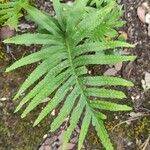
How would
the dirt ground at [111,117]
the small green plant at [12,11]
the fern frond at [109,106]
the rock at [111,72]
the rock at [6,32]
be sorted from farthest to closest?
the rock at [6,32] < the rock at [111,72] < the dirt ground at [111,117] < the small green plant at [12,11] < the fern frond at [109,106]

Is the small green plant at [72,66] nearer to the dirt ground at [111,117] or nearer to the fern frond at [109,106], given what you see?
the fern frond at [109,106]

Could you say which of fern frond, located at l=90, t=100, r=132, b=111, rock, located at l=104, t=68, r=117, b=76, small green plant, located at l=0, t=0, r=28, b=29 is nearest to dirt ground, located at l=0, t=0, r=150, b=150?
rock, located at l=104, t=68, r=117, b=76

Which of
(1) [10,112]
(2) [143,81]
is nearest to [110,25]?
(2) [143,81]

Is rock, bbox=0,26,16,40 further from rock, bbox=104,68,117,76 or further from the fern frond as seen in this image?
the fern frond

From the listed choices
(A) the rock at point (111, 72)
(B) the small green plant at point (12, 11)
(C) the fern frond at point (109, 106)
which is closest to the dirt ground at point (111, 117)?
(A) the rock at point (111, 72)

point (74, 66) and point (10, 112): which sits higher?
point (74, 66)

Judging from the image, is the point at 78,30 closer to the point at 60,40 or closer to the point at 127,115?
the point at 60,40
